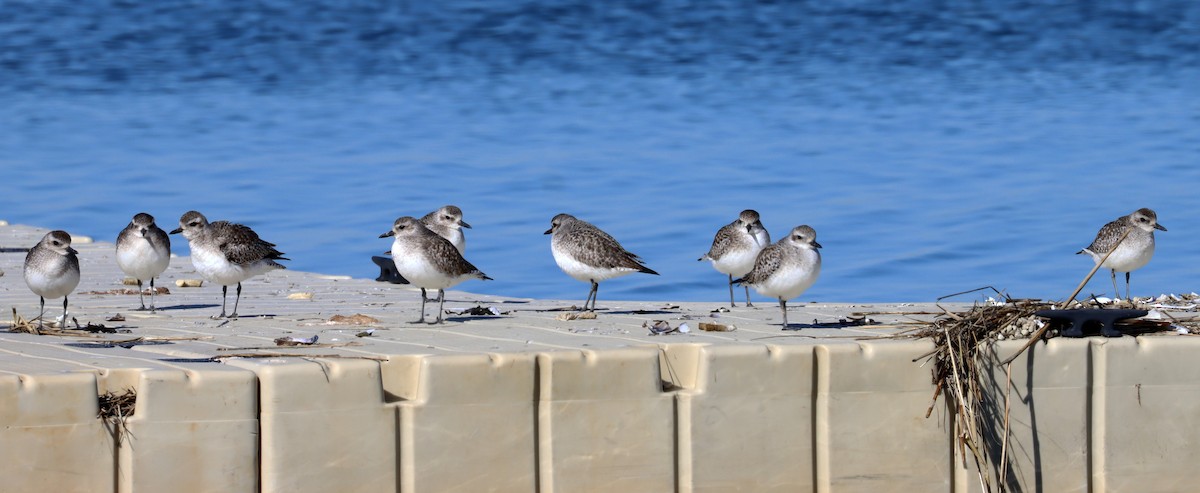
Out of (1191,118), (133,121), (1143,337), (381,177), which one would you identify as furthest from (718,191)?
(1143,337)

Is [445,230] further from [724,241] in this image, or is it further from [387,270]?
[724,241]

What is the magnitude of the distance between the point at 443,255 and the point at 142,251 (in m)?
2.76

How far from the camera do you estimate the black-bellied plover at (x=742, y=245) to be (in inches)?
566

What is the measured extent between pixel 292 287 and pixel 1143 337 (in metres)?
7.90

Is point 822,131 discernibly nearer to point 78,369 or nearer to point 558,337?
point 558,337

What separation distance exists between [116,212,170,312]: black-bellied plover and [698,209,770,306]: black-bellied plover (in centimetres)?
478

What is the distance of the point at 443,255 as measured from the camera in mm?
12414

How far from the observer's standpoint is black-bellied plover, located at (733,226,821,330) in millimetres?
11977

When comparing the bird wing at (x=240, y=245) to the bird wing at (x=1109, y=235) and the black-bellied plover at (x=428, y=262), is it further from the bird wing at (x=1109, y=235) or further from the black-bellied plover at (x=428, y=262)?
the bird wing at (x=1109, y=235)

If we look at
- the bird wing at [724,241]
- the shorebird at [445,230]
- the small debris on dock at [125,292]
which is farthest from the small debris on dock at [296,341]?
the bird wing at [724,241]

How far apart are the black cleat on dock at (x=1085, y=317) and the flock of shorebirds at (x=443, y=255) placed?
2.93ft

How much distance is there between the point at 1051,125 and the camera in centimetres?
3475

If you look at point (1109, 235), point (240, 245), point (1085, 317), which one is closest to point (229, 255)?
point (240, 245)

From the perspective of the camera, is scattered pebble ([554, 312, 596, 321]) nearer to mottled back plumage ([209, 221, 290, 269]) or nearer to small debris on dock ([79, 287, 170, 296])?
mottled back plumage ([209, 221, 290, 269])
